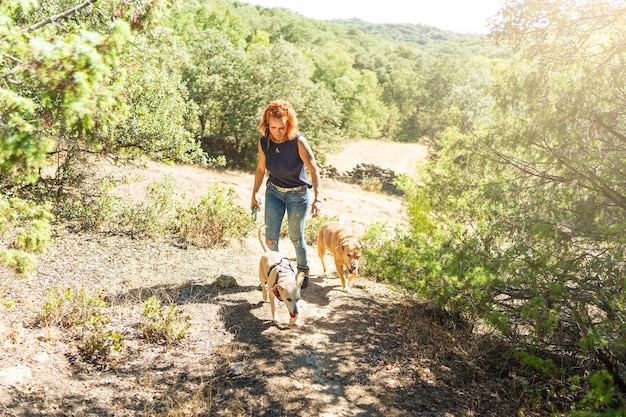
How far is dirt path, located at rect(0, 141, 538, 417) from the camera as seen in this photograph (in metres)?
3.63

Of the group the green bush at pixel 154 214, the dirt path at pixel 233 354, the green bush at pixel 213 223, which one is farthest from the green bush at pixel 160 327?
the green bush at pixel 154 214

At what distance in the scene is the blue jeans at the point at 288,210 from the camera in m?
5.01

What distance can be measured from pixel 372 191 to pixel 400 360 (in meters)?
20.4

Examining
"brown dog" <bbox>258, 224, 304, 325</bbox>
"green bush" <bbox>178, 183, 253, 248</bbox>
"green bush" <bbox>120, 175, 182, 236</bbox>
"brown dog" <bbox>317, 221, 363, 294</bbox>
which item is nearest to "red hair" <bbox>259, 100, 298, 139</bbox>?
"brown dog" <bbox>258, 224, 304, 325</bbox>

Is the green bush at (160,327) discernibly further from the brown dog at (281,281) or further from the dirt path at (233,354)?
the brown dog at (281,281)

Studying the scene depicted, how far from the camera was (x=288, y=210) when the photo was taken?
5.13m

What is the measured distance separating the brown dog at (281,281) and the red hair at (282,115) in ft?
4.70

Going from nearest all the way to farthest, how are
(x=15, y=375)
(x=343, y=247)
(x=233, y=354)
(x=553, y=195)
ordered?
(x=15, y=375), (x=233, y=354), (x=553, y=195), (x=343, y=247)

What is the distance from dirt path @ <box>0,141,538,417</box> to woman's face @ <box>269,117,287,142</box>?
2093 mm

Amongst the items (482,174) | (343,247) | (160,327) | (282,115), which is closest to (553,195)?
(482,174)

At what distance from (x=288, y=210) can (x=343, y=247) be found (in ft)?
3.80

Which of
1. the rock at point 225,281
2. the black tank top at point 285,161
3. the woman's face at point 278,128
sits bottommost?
the rock at point 225,281

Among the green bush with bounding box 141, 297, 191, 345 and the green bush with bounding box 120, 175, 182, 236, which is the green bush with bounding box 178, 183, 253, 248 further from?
the green bush with bounding box 141, 297, 191, 345

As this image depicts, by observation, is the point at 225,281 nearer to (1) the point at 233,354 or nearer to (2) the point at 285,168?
(1) the point at 233,354
